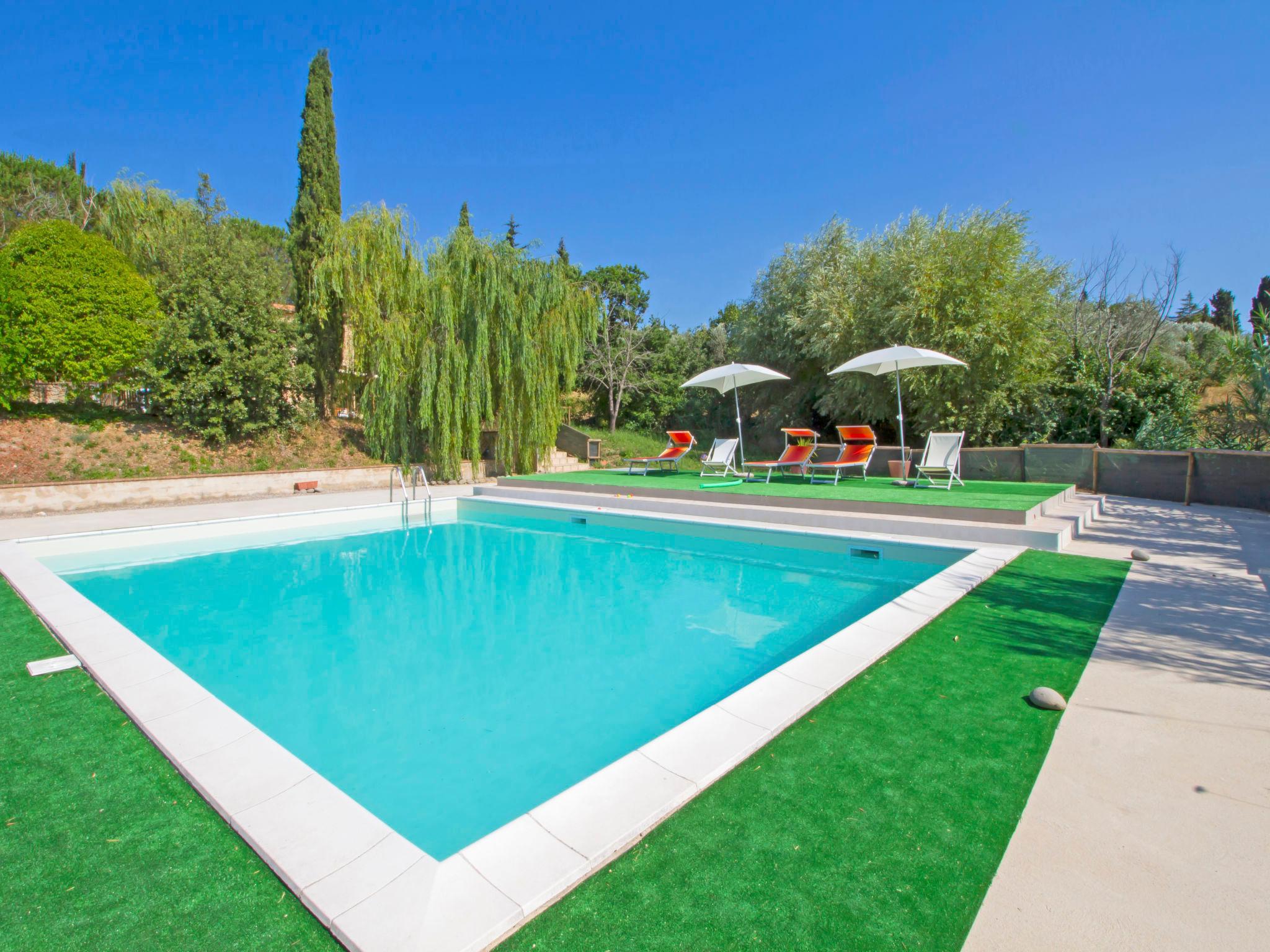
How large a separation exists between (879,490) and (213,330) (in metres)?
13.0

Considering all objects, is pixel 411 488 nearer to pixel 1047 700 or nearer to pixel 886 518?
pixel 886 518

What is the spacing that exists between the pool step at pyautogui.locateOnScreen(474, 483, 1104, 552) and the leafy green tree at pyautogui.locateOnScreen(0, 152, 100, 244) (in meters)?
15.9

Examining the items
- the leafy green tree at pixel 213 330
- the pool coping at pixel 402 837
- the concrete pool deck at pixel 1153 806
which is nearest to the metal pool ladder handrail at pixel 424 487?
→ the leafy green tree at pixel 213 330

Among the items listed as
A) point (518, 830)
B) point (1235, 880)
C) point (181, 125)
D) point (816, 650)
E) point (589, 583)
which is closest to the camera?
point (1235, 880)

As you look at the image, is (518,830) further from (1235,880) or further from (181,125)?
(181,125)

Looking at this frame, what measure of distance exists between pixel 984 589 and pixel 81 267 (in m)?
15.5

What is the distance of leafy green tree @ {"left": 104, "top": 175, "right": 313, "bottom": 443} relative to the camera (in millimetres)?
12148

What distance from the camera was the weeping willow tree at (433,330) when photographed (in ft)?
43.9

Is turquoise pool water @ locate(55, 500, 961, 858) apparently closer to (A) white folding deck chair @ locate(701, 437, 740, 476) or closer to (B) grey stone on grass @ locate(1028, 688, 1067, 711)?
(B) grey stone on grass @ locate(1028, 688, 1067, 711)

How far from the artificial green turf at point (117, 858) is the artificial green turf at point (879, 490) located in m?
7.87

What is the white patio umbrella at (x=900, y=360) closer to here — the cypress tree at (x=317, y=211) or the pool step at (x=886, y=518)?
the pool step at (x=886, y=518)

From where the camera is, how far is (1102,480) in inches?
423

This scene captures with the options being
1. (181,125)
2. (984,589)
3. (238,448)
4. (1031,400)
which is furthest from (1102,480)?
(181,125)

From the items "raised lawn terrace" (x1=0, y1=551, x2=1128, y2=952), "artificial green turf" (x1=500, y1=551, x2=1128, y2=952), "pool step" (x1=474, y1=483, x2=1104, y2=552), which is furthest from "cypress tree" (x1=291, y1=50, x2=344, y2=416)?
"artificial green turf" (x1=500, y1=551, x2=1128, y2=952)
